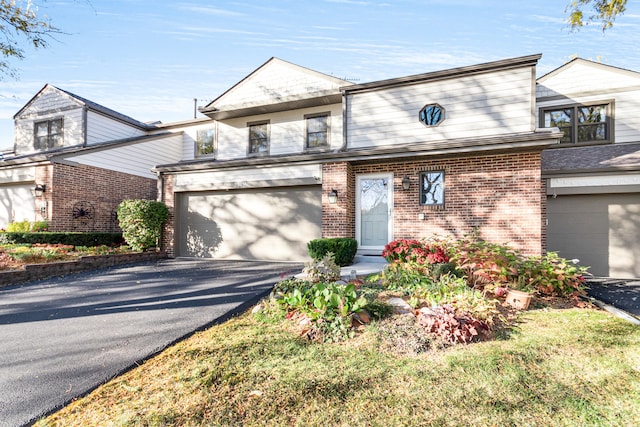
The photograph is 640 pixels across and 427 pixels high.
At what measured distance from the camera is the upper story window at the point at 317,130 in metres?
10.4

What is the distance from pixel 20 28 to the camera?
7.75m

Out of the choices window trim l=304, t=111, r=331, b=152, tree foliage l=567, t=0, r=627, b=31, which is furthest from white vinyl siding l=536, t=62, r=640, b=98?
window trim l=304, t=111, r=331, b=152

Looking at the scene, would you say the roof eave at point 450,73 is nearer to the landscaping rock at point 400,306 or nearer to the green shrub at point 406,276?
the green shrub at point 406,276

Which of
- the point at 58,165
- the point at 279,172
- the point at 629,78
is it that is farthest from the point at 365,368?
the point at 58,165

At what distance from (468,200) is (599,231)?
3.50 metres

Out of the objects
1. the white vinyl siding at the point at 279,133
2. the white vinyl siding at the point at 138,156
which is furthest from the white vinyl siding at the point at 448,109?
the white vinyl siding at the point at 138,156

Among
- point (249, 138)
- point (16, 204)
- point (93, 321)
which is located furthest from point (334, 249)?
point (16, 204)

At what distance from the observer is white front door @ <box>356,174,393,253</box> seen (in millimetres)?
8656

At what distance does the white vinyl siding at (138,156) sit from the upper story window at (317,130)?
748cm

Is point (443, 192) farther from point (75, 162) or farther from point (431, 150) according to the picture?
point (75, 162)

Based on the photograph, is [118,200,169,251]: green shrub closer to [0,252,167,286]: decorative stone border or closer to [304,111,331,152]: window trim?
[0,252,167,286]: decorative stone border

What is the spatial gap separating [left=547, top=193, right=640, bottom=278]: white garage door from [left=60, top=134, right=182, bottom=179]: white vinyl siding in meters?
14.7

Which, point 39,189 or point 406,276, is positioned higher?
point 39,189

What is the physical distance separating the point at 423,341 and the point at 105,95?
1601cm
